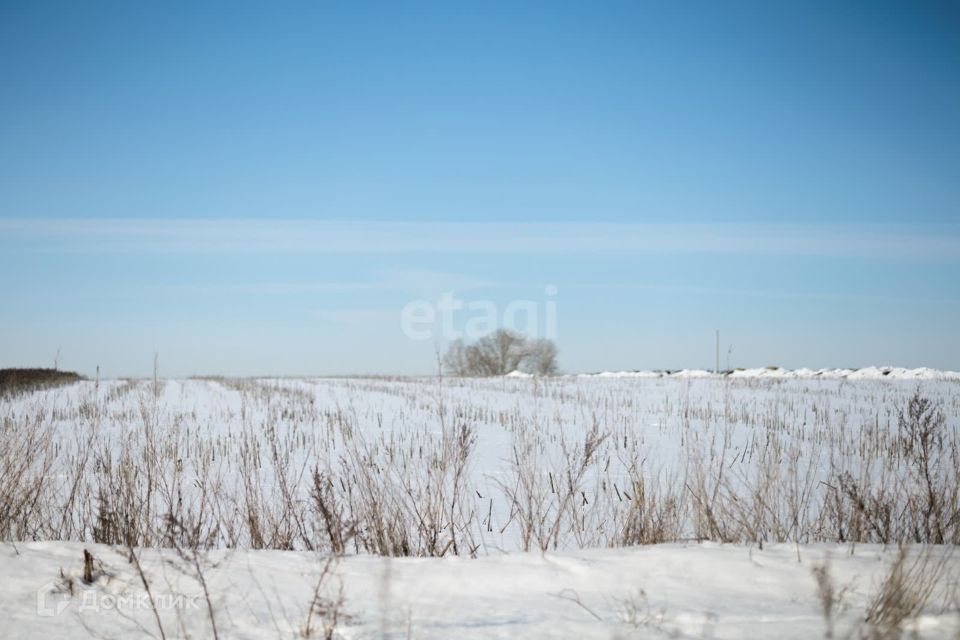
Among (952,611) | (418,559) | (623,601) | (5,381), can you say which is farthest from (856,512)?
(5,381)

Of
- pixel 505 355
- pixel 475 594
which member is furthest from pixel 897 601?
pixel 505 355

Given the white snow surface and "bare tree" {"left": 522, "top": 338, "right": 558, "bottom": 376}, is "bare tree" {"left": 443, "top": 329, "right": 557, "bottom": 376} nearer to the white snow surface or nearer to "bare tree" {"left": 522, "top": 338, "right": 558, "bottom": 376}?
"bare tree" {"left": 522, "top": 338, "right": 558, "bottom": 376}

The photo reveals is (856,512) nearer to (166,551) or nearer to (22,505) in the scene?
(166,551)

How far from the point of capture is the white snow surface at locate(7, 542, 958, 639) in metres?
1.90

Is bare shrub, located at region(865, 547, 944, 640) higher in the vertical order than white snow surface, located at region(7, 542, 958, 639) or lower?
higher

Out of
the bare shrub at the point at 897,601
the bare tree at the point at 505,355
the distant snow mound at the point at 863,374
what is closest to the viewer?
the bare shrub at the point at 897,601

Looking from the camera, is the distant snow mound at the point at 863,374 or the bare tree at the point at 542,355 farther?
the bare tree at the point at 542,355

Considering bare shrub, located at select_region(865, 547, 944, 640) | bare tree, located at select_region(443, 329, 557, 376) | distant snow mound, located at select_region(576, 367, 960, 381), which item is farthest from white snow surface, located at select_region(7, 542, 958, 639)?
bare tree, located at select_region(443, 329, 557, 376)

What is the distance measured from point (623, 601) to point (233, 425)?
862cm

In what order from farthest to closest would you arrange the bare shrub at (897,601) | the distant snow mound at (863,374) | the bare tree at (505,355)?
the bare tree at (505,355)
the distant snow mound at (863,374)
the bare shrub at (897,601)

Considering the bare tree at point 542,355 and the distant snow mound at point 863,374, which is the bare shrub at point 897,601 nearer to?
the distant snow mound at point 863,374

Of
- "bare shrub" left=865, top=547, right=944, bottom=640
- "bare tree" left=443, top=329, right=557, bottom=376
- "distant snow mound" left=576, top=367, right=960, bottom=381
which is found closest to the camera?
"bare shrub" left=865, top=547, right=944, bottom=640

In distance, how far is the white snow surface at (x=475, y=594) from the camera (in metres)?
1.90

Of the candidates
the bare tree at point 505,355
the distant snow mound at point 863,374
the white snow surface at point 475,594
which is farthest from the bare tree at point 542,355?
the white snow surface at point 475,594
